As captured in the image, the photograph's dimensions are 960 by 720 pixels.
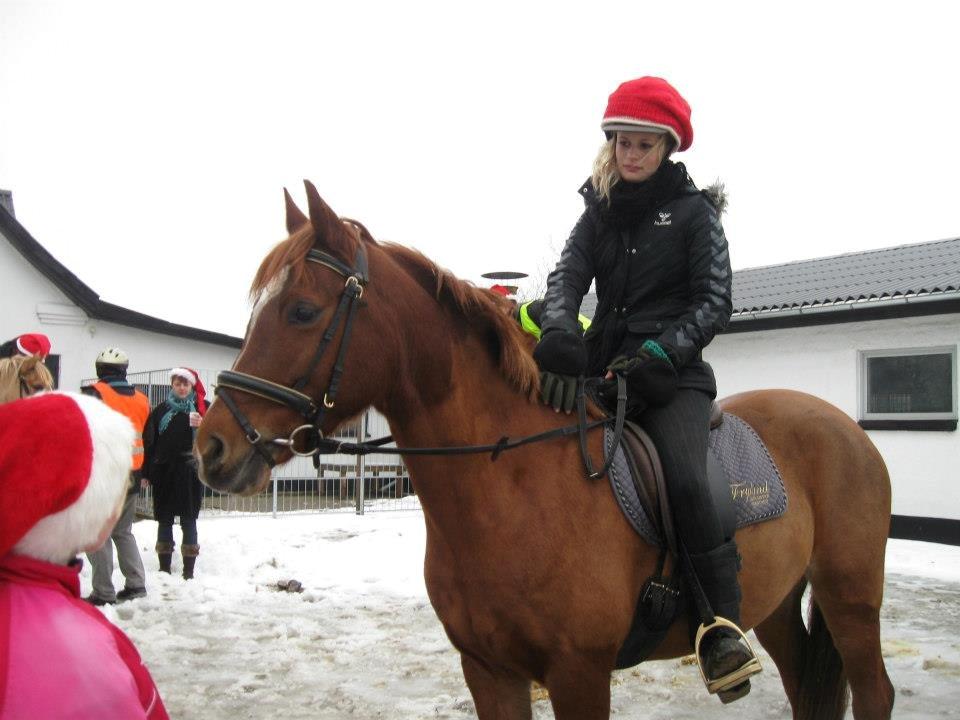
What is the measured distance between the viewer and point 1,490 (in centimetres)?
151

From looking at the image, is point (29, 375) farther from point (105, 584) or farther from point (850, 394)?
point (850, 394)

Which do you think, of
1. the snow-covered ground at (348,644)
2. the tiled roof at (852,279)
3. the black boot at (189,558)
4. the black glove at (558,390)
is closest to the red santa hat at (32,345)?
the snow-covered ground at (348,644)

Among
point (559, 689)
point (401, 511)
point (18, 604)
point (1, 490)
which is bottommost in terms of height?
point (401, 511)

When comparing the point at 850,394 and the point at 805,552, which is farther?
the point at 850,394

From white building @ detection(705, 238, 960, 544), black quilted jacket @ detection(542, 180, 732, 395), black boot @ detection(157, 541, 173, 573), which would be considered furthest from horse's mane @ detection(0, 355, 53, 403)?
white building @ detection(705, 238, 960, 544)

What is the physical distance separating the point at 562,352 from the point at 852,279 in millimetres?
13162

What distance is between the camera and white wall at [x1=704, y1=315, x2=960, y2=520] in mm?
11555

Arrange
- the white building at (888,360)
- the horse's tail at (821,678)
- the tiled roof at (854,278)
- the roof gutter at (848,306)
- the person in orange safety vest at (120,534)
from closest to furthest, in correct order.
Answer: the horse's tail at (821,678) < the person in orange safety vest at (120,534) < the roof gutter at (848,306) < the white building at (888,360) < the tiled roof at (854,278)

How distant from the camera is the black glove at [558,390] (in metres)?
3.07

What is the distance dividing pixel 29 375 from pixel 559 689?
4442 mm

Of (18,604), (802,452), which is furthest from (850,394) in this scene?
(18,604)

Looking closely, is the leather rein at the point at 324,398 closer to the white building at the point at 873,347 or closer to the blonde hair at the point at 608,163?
the blonde hair at the point at 608,163

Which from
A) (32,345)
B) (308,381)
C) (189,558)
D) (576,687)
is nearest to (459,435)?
(308,381)

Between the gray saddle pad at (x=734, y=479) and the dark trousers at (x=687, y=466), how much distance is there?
0.41 ft
